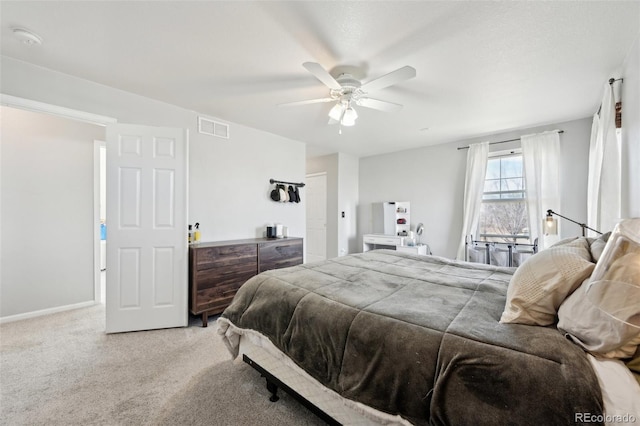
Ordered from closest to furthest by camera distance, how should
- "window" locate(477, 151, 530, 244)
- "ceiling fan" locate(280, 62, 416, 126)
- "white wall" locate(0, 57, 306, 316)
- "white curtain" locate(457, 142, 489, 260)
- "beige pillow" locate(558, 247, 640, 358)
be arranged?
"beige pillow" locate(558, 247, 640, 358)
"ceiling fan" locate(280, 62, 416, 126)
"white wall" locate(0, 57, 306, 316)
"window" locate(477, 151, 530, 244)
"white curtain" locate(457, 142, 489, 260)

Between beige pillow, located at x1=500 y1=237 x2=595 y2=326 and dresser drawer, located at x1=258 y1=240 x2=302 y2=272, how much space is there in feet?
9.17

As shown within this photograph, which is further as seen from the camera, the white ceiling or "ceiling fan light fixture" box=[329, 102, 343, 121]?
"ceiling fan light fixture" box=[329, 102, 343, 121]

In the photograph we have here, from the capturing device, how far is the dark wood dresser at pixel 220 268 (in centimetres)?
285

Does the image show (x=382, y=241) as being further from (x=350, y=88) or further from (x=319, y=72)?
(x=319, y=72)

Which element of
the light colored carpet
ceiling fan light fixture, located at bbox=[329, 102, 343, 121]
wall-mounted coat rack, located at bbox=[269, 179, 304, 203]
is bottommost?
the light colored carpet

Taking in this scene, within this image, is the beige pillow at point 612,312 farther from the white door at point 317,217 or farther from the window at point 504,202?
the white door at point 317,217

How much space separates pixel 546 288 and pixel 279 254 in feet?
9.89

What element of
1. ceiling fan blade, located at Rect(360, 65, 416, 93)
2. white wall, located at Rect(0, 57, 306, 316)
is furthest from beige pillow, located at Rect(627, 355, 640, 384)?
white wall, located at Rect(0, 57, 306, 316)

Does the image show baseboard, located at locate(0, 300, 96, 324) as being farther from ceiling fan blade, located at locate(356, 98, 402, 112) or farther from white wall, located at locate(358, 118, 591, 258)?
white wall, located at locate(358, 118, 591, 258)

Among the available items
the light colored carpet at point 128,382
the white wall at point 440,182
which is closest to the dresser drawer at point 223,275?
the light colored carpet at point 128,382

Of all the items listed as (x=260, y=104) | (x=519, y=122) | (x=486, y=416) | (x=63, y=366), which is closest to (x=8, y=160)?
(x=63, y=366)

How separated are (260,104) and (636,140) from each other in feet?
10.8

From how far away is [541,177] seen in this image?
3764mm

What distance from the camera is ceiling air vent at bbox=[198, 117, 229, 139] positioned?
342 centimetres
